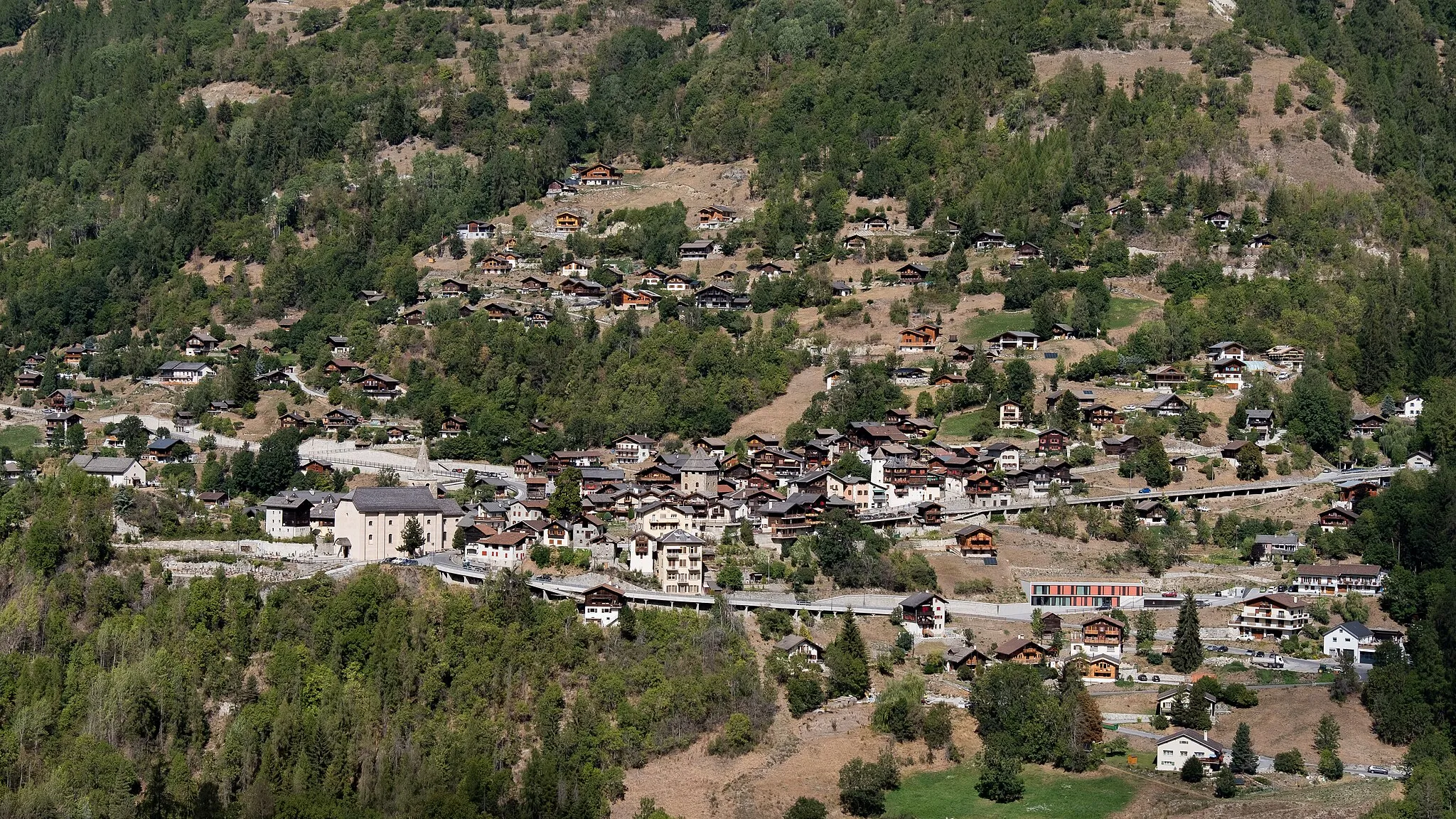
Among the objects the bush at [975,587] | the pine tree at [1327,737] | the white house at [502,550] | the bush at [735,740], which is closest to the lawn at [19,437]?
the white house at [502,550]

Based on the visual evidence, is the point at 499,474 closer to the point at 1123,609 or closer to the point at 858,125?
the point at 1123,609

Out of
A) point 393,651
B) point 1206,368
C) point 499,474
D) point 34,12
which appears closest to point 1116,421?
point 1206,368

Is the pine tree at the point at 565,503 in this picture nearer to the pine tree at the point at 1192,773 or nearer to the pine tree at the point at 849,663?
the pine tree at the point at 849,663

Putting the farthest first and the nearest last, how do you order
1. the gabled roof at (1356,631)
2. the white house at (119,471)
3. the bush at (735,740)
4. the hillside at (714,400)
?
1. the white house at (119,471)
2. the gabled roof at (1356,631)
3. the bush at (735,740)
4. the hillside at (714,400)

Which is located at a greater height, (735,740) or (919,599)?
(919,599)

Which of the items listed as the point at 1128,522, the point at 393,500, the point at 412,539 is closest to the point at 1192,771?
the point at 1128,522

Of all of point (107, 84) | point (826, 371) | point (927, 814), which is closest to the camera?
point (927, 814)

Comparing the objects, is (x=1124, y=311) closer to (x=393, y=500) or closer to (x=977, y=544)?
(x=977, y=544)
